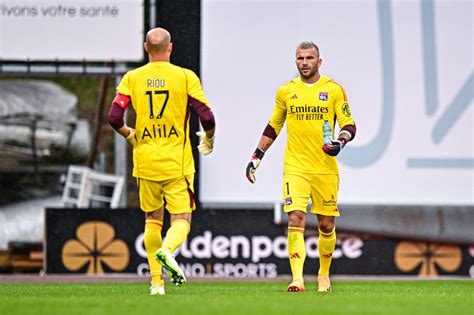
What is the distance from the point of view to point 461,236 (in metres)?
18.2

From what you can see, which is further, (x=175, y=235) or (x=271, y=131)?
(x=271, y=131)

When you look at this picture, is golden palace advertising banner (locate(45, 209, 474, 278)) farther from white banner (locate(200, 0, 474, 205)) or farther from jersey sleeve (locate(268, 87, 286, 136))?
jersey sleeve (locate(268, 87, 286, 136))

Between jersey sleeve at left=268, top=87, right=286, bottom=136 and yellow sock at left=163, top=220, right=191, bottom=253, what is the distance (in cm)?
198

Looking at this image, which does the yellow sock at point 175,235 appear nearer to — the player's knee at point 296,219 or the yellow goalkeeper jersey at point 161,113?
the yellow goalkeeper jersey at point 161,113

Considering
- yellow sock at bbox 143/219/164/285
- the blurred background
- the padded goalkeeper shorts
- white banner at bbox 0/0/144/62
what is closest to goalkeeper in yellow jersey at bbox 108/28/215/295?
yellow sock at bbox 143/219/164/285

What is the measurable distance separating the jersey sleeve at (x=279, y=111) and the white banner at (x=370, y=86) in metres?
5.18

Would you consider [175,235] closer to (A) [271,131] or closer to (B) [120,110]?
(B) [120,110]

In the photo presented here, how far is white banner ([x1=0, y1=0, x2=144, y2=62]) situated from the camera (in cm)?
1741

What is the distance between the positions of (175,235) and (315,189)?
6.73 feet

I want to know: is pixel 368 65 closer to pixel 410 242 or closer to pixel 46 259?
pixel 410 242


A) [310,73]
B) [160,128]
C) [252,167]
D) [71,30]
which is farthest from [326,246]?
[71,30]

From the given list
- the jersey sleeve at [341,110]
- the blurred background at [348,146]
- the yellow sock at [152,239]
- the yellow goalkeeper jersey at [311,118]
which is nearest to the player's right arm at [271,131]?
the yellow goalkeeper jersey at [311,118]

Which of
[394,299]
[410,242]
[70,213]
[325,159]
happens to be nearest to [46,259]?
[70,213]

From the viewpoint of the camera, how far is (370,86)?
18016 mm
